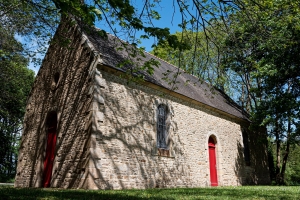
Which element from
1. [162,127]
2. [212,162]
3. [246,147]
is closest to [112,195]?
[162,127]

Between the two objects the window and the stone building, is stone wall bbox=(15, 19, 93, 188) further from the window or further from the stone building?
the window

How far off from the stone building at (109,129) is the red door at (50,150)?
0.04 metres

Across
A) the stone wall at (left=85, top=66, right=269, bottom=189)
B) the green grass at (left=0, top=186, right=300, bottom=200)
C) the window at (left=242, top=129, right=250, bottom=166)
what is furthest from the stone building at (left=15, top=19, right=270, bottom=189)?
the window at (left=242, top=129, right=250, bottom=166)

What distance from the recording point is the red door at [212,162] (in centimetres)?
1352

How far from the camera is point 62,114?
1037 cm

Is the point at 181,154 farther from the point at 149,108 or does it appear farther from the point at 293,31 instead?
the point at 293,31

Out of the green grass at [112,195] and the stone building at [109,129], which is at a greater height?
the stone building at [109,129]

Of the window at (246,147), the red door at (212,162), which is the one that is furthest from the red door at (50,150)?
the window at (246,147)

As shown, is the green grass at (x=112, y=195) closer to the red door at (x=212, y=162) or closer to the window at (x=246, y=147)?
the red door at (x=212, y=162)

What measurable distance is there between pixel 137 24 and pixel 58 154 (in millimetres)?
6998

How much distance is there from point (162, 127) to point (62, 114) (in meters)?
4.21

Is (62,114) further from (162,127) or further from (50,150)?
(162,127)

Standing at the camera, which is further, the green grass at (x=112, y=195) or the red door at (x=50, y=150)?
the red door at (x=50, y=150)

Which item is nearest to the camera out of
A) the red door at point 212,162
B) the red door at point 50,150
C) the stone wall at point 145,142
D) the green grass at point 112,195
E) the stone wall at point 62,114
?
the green grass at point 112,195
